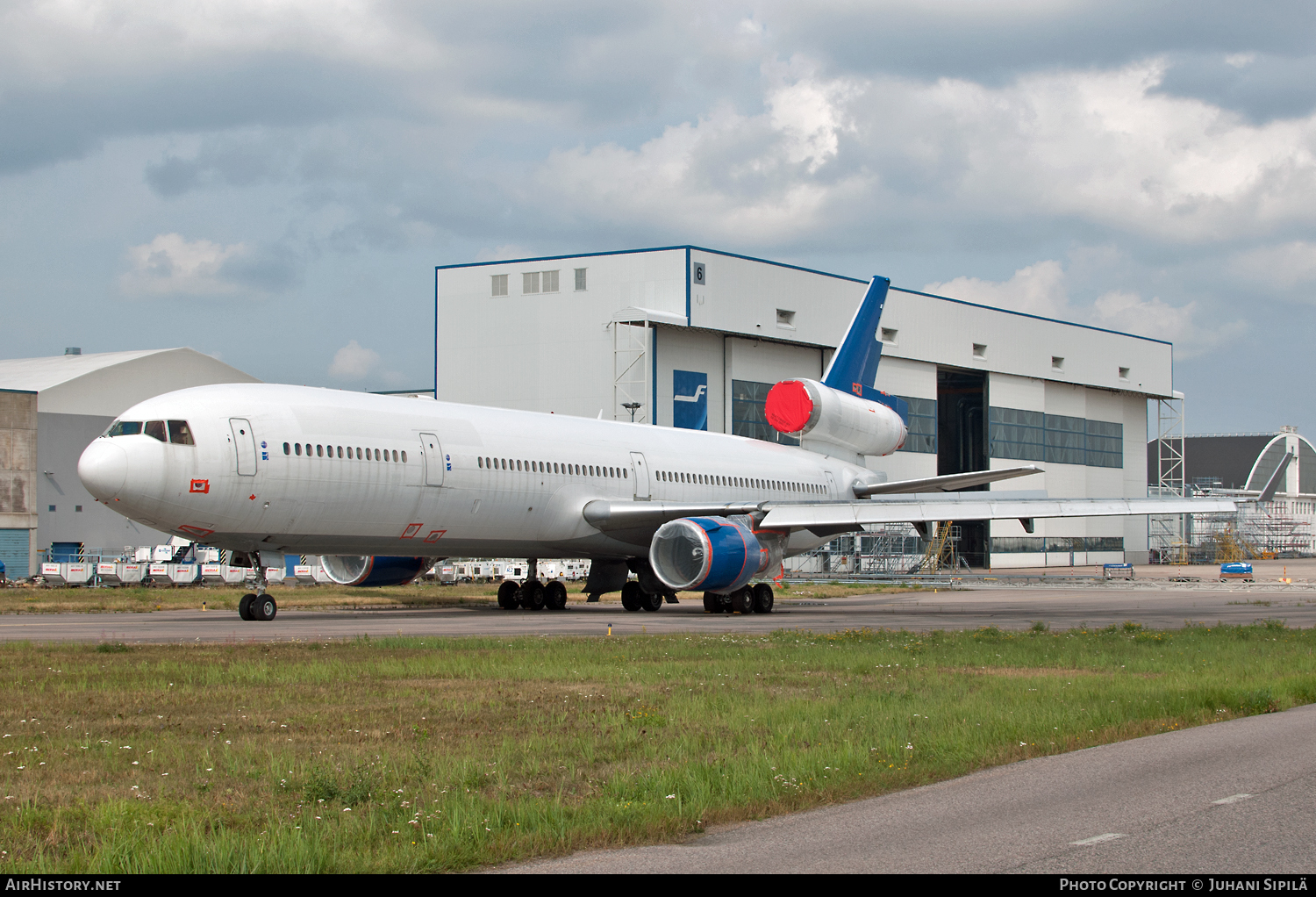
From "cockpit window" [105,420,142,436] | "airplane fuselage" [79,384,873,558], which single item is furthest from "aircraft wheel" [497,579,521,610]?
"cockpit window" [105,420,142,436]

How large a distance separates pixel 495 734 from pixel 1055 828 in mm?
4480

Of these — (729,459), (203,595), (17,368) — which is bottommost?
(203,595)

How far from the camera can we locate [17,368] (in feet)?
232

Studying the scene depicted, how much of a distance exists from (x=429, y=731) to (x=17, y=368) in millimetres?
70487

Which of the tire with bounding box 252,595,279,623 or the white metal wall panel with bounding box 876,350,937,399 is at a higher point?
the white metal wall panel with bounding box 876,350,937,399

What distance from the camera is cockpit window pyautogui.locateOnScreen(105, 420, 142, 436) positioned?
862 inches

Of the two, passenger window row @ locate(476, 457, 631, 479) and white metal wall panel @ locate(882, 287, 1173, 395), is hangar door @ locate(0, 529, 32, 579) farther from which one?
white metal wall panel @ locate(882, 287, 1173, 395)

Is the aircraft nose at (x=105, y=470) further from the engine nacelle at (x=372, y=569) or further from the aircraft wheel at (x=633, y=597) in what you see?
the aircraft wheel at (x=633, y=597)

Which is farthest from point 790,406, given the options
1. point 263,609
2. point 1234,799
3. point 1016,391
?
point 1016,391

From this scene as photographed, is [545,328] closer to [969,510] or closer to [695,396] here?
[695,396]

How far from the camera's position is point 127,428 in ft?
72.1

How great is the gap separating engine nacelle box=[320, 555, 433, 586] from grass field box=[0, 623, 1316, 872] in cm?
1352
